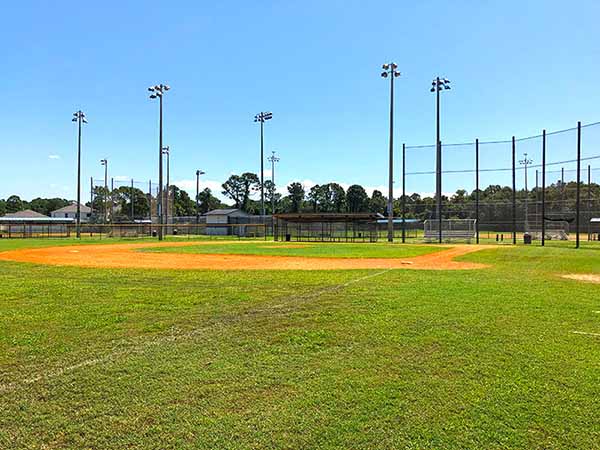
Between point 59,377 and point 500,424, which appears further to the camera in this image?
point 59,377

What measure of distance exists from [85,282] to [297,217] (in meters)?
24.5

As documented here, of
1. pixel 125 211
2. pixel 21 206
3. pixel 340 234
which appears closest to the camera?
pixel 340 234

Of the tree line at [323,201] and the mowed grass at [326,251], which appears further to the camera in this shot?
the tree line at [323,201]

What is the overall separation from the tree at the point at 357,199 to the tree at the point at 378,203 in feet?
5.11

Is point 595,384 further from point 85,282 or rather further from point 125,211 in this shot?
point 125,211

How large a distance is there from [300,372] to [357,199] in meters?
106

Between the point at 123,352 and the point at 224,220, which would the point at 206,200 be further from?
the point at 123,352

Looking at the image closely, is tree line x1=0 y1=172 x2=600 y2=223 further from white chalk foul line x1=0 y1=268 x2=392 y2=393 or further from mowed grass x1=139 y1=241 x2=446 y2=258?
white chalk foul line x1=0 y1=268 x2=392 y2=393

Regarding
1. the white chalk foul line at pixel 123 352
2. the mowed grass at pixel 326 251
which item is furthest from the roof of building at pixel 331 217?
the white chalk foul line at pixel 123 352

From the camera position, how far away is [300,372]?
160 inches

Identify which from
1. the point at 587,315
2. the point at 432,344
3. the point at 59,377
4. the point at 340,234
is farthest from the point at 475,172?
the point at 59,377

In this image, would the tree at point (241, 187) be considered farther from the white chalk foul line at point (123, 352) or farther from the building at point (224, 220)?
the white chalk foul line at point (123, 352)

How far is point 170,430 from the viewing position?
300 centimetres

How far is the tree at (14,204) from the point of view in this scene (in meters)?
118
